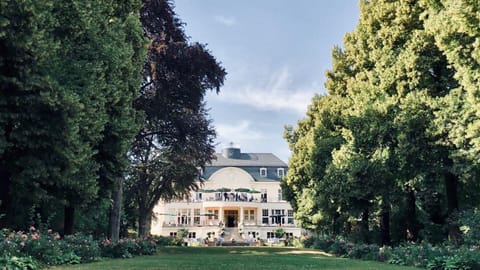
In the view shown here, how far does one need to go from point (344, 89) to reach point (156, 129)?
10209 mm

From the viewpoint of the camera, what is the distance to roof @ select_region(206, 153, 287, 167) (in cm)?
6744

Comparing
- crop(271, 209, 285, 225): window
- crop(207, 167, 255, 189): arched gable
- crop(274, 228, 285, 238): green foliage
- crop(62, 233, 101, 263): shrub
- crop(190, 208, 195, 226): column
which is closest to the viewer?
crop(62, 233, 101, 263): shrub

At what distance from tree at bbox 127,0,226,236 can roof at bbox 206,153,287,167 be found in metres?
44.9

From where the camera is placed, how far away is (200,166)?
2280 cm

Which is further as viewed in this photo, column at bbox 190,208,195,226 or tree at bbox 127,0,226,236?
column at bbox 190,208,195,226

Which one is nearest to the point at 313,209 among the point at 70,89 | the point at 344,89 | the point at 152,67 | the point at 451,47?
the point at 344,89

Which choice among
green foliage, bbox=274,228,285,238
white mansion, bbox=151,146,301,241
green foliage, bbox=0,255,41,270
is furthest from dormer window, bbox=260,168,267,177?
green foliage, bbox=0,255,41,270

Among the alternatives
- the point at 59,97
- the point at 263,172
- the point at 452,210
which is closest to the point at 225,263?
the point at 59,97

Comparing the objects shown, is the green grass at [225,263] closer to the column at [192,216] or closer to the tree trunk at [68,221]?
the tree trunk at [68,221]

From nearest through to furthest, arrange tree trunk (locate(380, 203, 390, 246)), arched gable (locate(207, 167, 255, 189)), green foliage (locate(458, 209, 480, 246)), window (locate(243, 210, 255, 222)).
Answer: green foliage (locate(458, 209, 480, 246)), tree trunk (locate(380, 203, 390, 246)), window (locate(243, 210, 255, 222)), arched gable (locate(207, 167, 255, 189))

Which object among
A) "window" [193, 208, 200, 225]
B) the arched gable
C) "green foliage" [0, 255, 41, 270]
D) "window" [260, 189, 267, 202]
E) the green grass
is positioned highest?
the arched gable

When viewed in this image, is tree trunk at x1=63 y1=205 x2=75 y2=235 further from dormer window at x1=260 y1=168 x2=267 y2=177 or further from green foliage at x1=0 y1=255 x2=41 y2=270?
dormer window at x1=260 y1=168 x2=267 y2=177

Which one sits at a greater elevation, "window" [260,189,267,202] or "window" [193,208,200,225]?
"window" [260,189,267,202]

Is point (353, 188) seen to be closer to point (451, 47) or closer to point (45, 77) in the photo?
point (451, 47)
